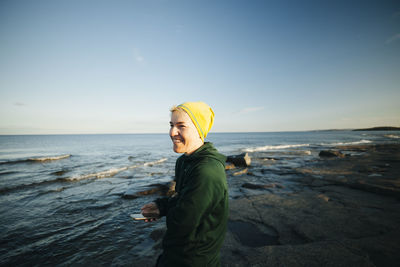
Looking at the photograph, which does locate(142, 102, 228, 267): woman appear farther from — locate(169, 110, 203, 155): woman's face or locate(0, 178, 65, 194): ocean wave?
locate(0, 178, 65, 194): ocean wave

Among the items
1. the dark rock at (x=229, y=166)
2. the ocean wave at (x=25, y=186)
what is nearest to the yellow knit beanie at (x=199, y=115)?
the dark rock at (x=229, y=166)

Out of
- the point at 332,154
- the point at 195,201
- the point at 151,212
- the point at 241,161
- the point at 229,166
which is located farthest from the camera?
the point at 332,154

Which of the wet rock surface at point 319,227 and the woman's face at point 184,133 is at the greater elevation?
the woman's face at point 184,133

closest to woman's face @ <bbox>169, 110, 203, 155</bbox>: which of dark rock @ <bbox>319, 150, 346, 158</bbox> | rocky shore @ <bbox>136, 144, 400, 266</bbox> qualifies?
rocky shore @ <bbox>136, 144, 400, 266</bbox>

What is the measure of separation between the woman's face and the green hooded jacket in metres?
0.24

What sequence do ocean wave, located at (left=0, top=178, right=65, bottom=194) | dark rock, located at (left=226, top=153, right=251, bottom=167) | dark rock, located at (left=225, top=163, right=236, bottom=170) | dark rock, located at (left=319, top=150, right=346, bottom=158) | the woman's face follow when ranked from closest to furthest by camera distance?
1. the woman's face
2. ocean wave, located at (left=0, top=178, right=65, bottom=194)
3. dark rock, located at (left=225, top=163, right=236, bottom=170)
4. dark rock, located at (left=226, top=153, right=251, bottom=167)
5. dark rock, located at (left=319, top=150, right=346, bottom=158)

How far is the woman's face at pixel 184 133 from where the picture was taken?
1.87m

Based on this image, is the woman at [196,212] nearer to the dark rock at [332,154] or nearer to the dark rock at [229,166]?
the dark rock at [229,166]

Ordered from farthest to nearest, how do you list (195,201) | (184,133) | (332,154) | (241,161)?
1. (332,154)
2. (241,161)
3. (184,133)
4. (195,201)

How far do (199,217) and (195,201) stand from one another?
0.54ft

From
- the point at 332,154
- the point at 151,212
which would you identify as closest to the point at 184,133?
the point at 151,212

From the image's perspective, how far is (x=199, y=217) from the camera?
136 cm

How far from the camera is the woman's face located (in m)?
1.87

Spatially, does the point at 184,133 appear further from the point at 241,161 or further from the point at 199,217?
the point at 241,161
